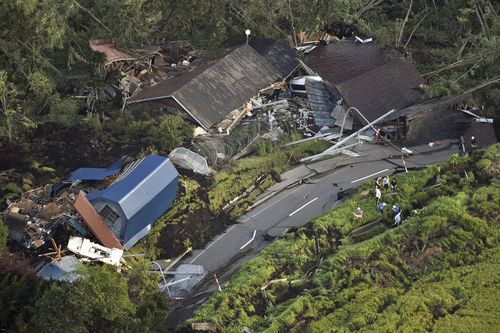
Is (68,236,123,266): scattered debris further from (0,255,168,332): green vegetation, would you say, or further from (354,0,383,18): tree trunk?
(354,0,383,18): tree trunk

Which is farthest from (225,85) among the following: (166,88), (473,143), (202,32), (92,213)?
(473,143)

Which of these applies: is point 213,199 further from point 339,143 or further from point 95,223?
point 339,143

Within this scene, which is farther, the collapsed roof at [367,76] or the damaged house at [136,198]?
the collapsed roof at [367,76]

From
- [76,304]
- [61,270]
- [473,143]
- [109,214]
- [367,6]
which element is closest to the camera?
[76,304]

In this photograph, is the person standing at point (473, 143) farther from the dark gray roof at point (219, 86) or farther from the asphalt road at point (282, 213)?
the dark gray roof at point (219, 86)

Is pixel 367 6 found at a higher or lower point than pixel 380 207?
higher

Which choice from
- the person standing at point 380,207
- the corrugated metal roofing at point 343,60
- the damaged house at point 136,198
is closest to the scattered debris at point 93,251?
the damaged house at point 136,198
